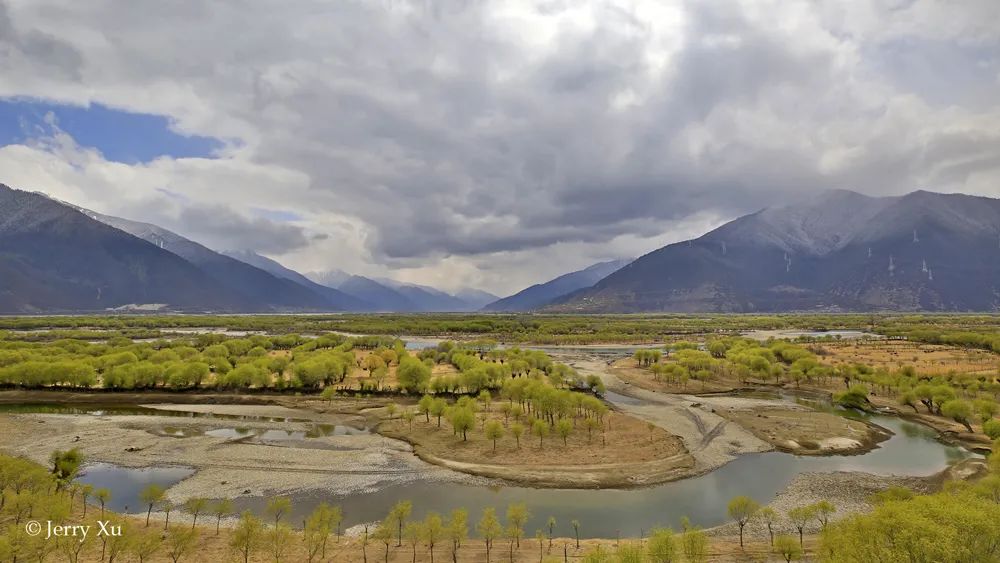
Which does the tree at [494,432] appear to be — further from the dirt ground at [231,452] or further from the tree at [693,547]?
the tree at [693,547]

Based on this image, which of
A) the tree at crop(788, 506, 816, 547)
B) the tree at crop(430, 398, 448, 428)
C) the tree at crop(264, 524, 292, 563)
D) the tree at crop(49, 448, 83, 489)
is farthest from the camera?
the tree at crop(430, 398, 448, 428)

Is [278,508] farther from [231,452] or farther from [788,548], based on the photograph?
[788,548]

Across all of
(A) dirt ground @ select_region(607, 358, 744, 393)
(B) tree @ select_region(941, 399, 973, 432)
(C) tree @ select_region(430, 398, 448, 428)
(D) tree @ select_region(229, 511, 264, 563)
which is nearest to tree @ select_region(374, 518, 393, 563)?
(D) tree @ select_region(229, 511, 264, 563)

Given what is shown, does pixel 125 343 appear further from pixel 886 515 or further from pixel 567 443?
pixel 886 515

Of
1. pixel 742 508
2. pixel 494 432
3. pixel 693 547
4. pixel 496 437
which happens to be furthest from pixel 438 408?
pixel 693 547

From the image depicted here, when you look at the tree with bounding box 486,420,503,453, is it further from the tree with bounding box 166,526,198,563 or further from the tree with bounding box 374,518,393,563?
the tree with bounding box 166,526,198,563

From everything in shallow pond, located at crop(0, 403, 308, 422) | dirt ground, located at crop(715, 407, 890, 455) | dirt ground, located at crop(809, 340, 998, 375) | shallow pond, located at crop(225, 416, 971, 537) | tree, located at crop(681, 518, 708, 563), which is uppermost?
dirt ground, located at crop(809, 340, 998, 375)

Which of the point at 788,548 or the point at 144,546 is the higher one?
the point at 788,548
